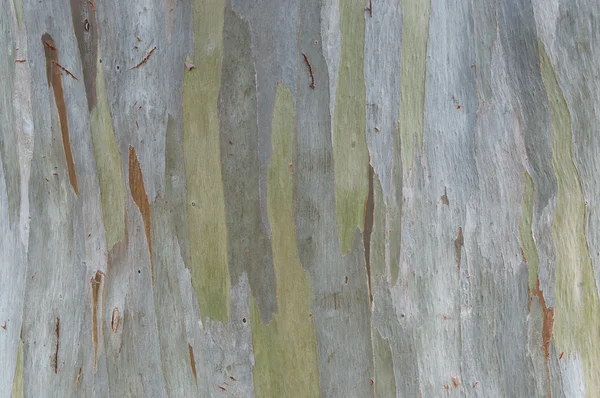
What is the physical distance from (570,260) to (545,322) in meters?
0.08

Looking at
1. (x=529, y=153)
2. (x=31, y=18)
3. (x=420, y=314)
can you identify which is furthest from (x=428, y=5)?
(x=31, y=18)

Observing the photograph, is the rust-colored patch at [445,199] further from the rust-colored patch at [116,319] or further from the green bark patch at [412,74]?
the rust-colored patch at [116,319]

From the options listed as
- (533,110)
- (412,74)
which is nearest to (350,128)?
(412,74)

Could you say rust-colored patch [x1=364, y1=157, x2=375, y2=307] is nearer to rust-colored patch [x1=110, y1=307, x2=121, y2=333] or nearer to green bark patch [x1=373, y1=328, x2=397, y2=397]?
green bark patch [x1=373, y1=328, x2=397, y2=397]

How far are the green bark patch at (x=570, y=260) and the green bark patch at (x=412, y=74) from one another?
133 mm

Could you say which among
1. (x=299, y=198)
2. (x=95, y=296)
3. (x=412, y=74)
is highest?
(x=412, y=74)

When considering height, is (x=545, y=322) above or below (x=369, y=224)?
below

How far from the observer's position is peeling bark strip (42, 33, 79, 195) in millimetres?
663

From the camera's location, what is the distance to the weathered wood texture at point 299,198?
593mm

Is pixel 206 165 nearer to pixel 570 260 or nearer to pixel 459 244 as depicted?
pixel 459 244

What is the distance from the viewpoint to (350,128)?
2.08 ft

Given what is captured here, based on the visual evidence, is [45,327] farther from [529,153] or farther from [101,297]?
[529,153]

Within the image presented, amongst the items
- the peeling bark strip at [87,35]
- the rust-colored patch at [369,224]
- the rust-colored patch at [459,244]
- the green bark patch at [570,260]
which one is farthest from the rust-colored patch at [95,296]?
the green bark patch at [570,260]

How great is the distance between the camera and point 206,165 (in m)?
0.64
